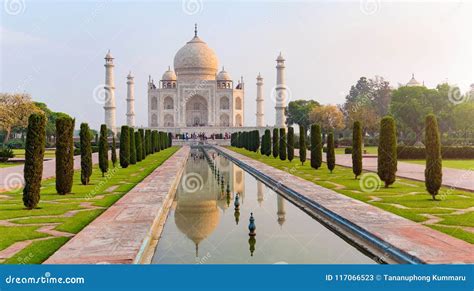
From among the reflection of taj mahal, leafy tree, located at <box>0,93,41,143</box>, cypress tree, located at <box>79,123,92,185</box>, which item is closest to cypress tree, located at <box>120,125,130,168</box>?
cypress tree, located at <box>79,123,92,185</box>

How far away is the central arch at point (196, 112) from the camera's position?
60.4 m

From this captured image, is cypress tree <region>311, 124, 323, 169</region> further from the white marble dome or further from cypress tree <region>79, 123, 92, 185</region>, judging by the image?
the white marble dome

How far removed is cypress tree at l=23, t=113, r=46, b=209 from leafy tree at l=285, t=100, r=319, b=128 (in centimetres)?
4441

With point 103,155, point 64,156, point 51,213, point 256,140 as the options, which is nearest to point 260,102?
point 256,140

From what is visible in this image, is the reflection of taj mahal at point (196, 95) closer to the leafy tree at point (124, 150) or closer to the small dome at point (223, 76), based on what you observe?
the small dome at point (223, 76)

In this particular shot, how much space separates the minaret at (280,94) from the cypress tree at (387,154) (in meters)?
39.8

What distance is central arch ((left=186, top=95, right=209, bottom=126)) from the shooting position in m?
60.4

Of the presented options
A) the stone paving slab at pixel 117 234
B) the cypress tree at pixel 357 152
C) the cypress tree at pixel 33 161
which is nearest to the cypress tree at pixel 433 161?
the cypress tree at pixel 357 152

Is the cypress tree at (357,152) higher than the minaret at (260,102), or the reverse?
the minaret at (260,102)

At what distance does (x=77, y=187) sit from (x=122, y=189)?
1.15 metres

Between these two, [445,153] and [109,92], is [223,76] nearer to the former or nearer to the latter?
[109,92]

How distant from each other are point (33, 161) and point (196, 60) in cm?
5117

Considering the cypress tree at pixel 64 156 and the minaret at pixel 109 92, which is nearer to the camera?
the cypress tree at pixel 64 156
